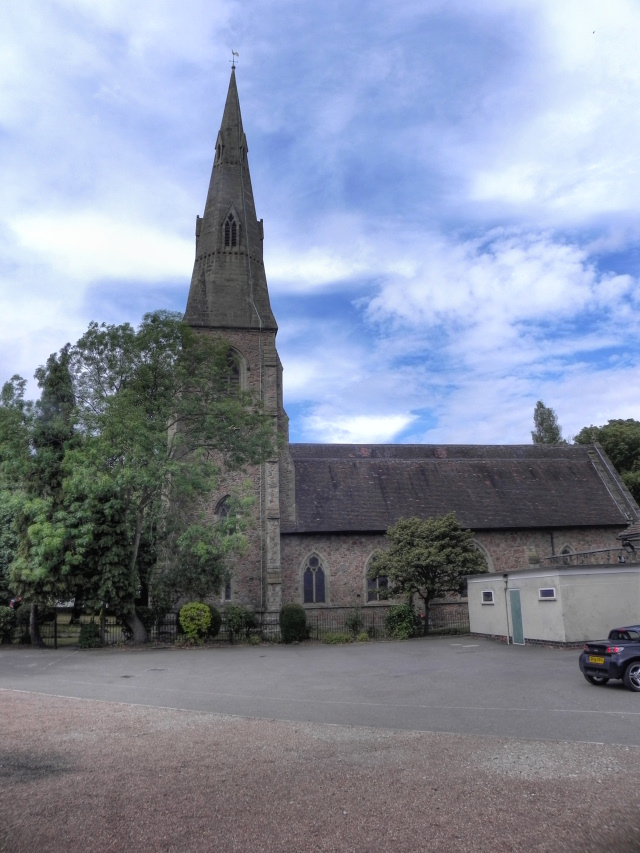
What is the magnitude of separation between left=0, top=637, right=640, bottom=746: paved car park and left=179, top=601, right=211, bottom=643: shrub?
1.43 metres

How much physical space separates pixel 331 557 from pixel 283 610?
16.1 ft

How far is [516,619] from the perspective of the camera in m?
22.0

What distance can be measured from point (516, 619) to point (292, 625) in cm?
846

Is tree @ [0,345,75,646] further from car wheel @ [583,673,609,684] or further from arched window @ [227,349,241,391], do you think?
car wheel @ [583,673,609,684]

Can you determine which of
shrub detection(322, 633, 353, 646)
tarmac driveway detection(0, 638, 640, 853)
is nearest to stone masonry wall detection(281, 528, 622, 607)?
shrub detection(322, 633, 353, 646)

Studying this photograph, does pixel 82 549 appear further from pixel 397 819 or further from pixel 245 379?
pixel 397 819

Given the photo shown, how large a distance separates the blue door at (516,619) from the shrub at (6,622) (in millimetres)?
18869

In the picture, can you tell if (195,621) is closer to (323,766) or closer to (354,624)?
(354,624)

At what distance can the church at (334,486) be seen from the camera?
2936 cm

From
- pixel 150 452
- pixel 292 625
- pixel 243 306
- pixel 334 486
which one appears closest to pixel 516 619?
pixel 292 625

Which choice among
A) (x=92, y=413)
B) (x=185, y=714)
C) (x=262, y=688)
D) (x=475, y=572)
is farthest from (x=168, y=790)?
(x=475, y=572)

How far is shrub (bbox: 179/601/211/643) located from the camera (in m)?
23.9

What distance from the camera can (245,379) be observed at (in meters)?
31.8

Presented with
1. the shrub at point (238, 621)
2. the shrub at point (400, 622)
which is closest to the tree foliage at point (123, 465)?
the shrub at point (238, 621)
